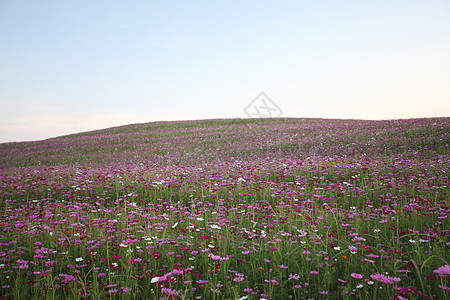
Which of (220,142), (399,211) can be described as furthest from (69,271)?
(220,142)

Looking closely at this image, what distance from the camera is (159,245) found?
3.64 m

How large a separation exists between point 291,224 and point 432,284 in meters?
2.13

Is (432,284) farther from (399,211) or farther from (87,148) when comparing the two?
(87,148)

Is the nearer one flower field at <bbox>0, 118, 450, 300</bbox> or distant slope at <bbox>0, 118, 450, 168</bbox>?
flower field at <bbox>0, 118, 450, 300</bbox>

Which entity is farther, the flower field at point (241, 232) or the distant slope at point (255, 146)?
the distant slope at point (255, 146)

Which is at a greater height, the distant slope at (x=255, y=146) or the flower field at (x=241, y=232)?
the distant slope at (x=255, y=146)

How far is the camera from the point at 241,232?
4.42 m

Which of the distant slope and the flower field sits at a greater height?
the distant slope

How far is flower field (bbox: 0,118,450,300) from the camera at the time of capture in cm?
299

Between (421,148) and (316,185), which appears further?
(421,148)

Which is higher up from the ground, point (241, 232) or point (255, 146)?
point (255, 146)

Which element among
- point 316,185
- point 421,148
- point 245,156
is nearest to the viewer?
point 316,185

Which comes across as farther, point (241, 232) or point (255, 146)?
point (255, 146)

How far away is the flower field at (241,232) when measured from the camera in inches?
118
